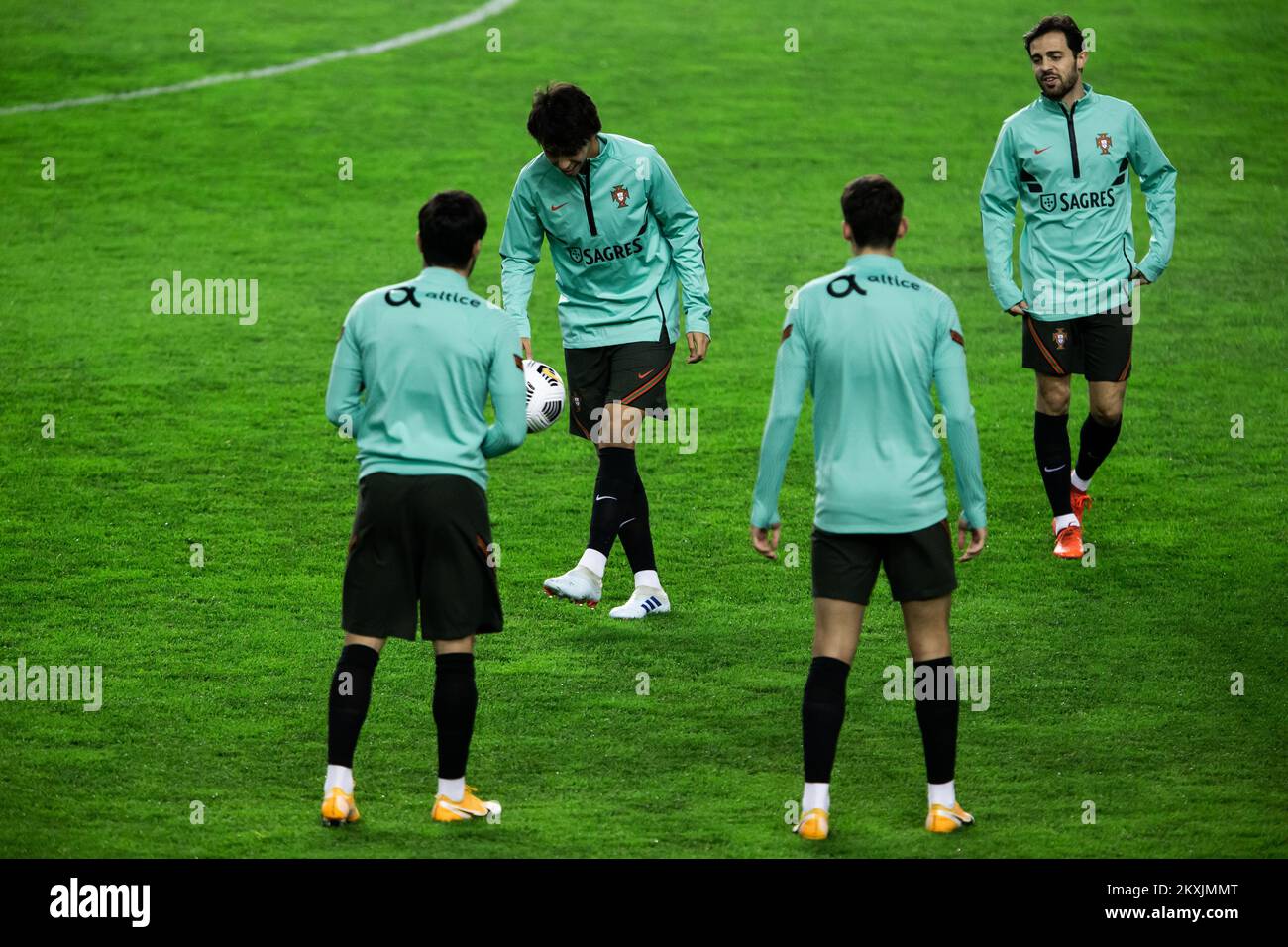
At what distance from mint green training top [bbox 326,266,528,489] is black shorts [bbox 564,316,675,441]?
2.13 metres

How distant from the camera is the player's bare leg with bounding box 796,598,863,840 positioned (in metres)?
5.21

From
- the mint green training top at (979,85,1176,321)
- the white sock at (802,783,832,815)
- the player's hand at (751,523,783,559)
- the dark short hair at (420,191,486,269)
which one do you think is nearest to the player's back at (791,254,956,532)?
the player's hand at (751,523,783,559)

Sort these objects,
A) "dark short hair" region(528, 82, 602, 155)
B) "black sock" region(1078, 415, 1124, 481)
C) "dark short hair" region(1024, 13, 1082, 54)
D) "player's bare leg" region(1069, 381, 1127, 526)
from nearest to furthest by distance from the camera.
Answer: "dark short hair" region(528, 82, 602, 155) < "dark short hair" region(1024, 13, 1082, 54) < "player's bare leg" region(1069, 381, 1127, 526) < "black sock" region(1078, 415, 1124, 481)

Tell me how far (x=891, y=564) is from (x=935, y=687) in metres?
0.41

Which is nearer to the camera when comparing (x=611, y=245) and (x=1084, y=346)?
(x=611, y=245)

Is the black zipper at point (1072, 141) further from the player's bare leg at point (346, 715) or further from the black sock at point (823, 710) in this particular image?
the player's bare leg at point (346, 715)

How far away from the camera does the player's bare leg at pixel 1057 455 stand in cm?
831

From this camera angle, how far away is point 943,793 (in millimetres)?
5336

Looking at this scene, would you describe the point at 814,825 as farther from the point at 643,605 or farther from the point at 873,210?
the point at 643,605

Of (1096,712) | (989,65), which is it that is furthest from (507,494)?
(989,65)

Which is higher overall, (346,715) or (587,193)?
(587,193)

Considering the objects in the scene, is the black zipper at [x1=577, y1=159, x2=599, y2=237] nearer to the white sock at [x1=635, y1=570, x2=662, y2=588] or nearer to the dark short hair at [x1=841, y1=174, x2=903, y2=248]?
the white sock at [x1=635, y1=570, x2=662, y2=588]

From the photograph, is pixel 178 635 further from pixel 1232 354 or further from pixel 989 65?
pixel 989 65

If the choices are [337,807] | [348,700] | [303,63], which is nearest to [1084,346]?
[348,700]
